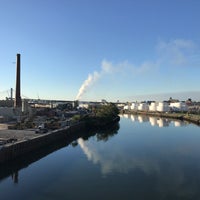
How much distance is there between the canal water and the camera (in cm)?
1895

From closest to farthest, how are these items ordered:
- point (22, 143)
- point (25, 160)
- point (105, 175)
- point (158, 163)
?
point (105, 175) < point (158, 163) < point (25, 160) < point (22, 143)

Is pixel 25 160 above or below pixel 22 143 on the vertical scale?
below

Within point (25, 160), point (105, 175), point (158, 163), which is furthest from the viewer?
point (25, 160)

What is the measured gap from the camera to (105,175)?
909 inches

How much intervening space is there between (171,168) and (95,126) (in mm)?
38152

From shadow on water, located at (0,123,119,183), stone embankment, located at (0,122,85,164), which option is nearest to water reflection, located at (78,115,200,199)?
shadow on water, located at (0,123,119,183)

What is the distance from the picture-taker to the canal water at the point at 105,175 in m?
19.0

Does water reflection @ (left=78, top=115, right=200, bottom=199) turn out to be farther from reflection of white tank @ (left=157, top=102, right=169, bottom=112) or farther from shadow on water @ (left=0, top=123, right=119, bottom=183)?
reflection of white tank @ (left=157, top=102, right=169, bottom=112)

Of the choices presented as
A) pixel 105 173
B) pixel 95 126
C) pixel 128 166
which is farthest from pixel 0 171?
pixel 95 126

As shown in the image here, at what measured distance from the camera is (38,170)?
25109mm

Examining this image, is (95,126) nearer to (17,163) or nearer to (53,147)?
(53,147)

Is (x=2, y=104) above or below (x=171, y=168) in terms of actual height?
above

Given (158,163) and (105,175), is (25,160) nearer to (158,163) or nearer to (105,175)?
(105,175)

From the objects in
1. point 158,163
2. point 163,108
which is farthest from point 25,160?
point 163,108
